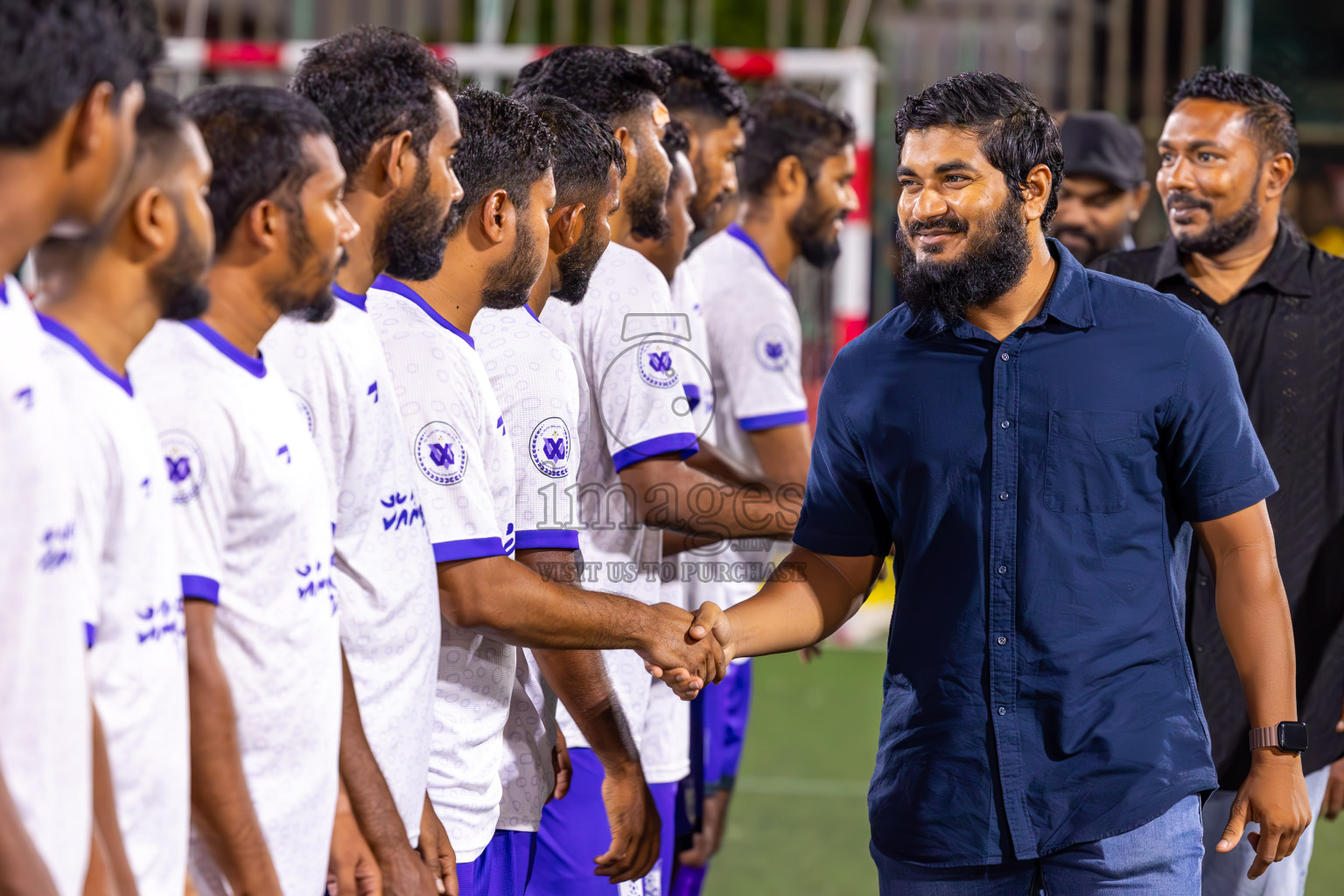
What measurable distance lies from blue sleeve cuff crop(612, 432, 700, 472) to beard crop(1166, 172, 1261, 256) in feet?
3.99

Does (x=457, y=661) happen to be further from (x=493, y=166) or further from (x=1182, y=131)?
(x=1182, y=131)

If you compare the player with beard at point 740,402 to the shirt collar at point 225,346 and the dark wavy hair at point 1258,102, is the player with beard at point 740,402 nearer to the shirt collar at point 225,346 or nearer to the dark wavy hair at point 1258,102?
the dark wavy hair at point 1258,102

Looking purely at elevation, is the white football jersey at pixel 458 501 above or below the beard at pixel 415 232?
below

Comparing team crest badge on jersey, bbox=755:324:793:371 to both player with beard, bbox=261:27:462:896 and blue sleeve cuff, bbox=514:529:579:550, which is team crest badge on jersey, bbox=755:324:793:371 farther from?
player with beard, bbox=261:27:462:896

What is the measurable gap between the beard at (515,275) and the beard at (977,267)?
61 centimetres

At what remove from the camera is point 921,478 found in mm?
2150

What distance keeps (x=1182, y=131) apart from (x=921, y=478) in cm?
141

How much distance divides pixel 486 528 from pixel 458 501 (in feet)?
0.19

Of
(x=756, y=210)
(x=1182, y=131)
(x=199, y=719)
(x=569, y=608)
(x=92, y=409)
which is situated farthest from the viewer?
(x=756, y=210)

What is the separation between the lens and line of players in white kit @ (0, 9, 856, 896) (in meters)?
1.27

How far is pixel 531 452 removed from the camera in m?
2.26

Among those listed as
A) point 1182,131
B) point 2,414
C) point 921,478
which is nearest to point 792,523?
point 921,478

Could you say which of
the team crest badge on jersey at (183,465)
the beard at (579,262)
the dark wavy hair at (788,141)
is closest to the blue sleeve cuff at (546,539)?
the beard at (579,262)

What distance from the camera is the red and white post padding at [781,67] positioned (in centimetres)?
653
